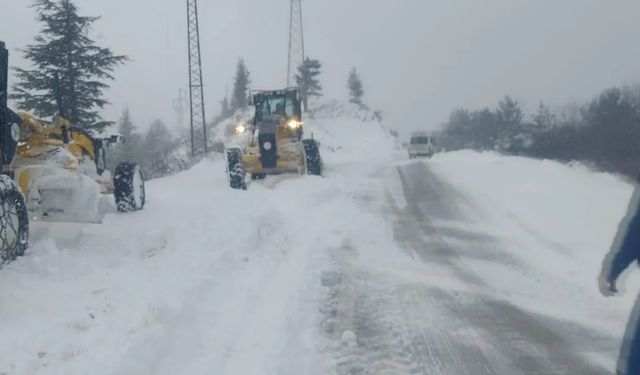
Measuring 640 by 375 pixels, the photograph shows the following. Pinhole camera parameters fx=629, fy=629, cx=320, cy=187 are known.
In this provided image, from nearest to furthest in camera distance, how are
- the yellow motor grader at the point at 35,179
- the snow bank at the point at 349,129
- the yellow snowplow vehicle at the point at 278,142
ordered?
1. the yellow motor grader at the point at 35,179
2. the yellow snowplow vehicle at the point at 278,142
3. the snow bank at the point at 349,129

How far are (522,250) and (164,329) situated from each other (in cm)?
651

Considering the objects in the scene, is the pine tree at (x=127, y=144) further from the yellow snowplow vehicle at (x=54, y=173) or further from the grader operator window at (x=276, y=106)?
the yellow snowplow vehicle at (x=54, y=173)

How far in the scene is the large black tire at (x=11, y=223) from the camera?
6.97 meters

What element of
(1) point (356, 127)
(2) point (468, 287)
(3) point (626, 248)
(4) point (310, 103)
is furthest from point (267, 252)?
(4) point (310, 103)

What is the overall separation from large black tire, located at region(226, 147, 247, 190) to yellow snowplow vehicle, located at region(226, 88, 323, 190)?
1530mm

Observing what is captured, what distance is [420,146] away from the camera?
4569 centimetres

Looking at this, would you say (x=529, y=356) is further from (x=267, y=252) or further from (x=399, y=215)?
(x=399, y=215)

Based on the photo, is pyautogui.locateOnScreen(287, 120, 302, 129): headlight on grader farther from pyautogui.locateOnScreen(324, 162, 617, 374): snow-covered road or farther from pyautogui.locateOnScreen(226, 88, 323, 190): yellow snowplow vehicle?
pyautogui.locateOnScreen(324, 162, 617, 374): snow-covered road

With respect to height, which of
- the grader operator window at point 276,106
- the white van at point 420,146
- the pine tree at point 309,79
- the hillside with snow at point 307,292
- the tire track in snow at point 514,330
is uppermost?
the pine tree at point 309,79

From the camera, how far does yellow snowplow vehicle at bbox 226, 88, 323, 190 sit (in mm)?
20453

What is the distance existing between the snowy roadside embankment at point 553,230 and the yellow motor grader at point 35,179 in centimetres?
567

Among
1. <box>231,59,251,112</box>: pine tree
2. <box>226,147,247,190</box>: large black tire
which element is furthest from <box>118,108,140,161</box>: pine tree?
<box>226,147,247,190</box>: large black tire

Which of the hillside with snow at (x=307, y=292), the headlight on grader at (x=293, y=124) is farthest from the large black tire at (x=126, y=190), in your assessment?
the headlight on grader at (x=293, y=124)

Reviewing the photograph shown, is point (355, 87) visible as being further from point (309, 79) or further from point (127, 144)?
point (127, 144)
